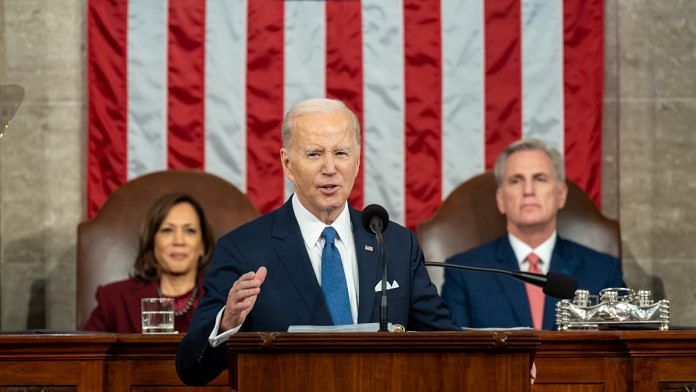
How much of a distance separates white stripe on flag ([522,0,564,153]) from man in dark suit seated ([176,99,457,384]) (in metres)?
2.81

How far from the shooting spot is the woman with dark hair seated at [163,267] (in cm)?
546

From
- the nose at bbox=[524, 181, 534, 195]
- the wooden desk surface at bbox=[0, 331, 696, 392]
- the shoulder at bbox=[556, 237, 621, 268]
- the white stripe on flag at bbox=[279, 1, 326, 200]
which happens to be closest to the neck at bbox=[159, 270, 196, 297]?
the white stripe on flag at bbox=[279, 1, 326, 200]

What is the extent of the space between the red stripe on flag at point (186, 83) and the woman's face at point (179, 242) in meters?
0.77

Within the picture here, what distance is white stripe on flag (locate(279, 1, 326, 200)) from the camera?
639 cm

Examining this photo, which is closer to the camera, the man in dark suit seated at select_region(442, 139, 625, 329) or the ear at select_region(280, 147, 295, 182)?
the ear at select_region(280, 147, 295, 182)

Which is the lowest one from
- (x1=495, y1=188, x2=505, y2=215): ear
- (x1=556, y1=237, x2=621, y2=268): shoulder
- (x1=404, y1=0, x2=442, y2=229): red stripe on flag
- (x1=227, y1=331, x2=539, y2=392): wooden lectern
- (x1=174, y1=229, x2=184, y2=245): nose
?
(x1=227, y1=331, x2=539, y2=392): wooden lectern

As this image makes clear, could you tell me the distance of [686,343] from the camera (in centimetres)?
404

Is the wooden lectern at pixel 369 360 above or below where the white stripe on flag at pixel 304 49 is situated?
below

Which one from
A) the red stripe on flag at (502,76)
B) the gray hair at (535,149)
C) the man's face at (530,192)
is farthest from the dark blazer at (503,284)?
the red stripe on flag at (502,76)

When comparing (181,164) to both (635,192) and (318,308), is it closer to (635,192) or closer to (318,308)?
(635,192)

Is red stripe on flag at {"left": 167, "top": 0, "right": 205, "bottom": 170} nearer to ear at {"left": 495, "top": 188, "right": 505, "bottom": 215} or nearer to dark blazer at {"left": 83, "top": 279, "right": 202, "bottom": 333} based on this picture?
dark blazer at {"left": 83, "top": 279, "right": 202, "bottom": 333}

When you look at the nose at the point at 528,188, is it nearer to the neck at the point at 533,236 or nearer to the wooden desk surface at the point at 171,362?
the neck at the point at 533,236

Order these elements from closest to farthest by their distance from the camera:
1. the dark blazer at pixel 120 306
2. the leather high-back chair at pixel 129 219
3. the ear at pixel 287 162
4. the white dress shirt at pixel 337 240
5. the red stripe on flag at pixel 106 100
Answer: the white dress shirt at pixel 337 240
the ear at pixel 287 162
the dark blazer at pixel 120 306
the leather high-back chair at pixel 129 219
the red stripe on flag at pixel 106 100

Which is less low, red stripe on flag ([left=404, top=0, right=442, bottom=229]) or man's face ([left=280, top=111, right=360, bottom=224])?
red stripe on flag ([left=404, top=0, right=442, bottom=229])
